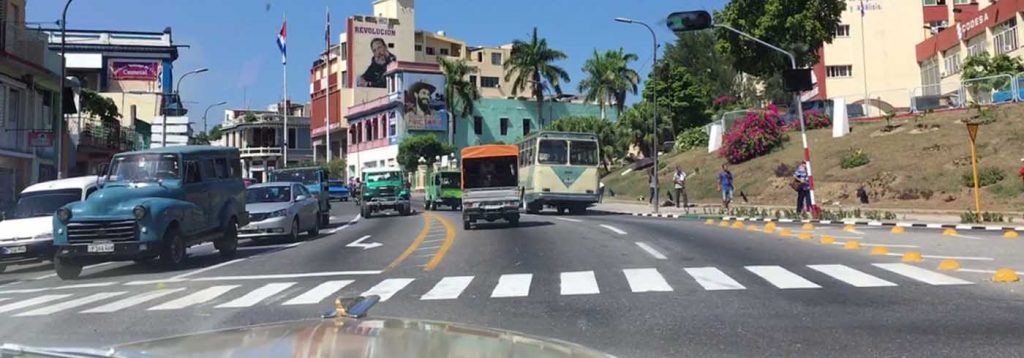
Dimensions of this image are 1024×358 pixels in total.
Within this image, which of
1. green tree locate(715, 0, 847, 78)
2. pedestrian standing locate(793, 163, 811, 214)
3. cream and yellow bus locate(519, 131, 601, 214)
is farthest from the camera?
green tree locate(715, 0, 847, 78)

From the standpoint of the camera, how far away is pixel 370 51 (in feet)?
306

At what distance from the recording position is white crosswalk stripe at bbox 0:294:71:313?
10.6 metres

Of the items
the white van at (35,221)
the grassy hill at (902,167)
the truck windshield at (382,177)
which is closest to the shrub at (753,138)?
the grassy hill at (902,167)

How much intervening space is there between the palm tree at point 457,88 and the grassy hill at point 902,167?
35925 mm

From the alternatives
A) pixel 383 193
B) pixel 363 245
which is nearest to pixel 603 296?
pixel 363 245

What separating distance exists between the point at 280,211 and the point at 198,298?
403 inches

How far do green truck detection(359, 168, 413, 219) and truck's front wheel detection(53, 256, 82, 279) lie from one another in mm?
19391

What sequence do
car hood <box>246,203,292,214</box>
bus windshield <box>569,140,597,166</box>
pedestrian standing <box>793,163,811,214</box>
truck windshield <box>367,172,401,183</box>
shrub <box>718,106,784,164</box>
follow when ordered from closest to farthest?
car hood <box>246,203,292,214</box>, pedestrian standing <box>793,163,811,214</box>, bus windshield <box>569,140,597,166</box>, truck windshield <box>367,172,401,183</box>, shrub <box>718,106,784,164</box>

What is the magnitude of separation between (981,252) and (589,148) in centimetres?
1953

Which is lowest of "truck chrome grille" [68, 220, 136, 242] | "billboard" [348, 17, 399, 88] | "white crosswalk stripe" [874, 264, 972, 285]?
"white crosswalk stripe" [874, 264, 972, 285]

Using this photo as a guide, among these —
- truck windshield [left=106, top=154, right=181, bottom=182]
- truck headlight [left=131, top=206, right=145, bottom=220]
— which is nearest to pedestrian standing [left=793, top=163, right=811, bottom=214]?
truck windshield [left=106, top=154, right=181, bottom=182]

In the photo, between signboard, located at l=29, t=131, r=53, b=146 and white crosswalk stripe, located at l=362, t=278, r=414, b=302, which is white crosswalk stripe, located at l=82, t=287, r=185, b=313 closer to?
white crosswalk stripe, located at l=362, t=278, r=414, b=302

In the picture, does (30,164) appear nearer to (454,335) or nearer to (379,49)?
(454,335)

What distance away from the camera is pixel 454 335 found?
12.6 ft
